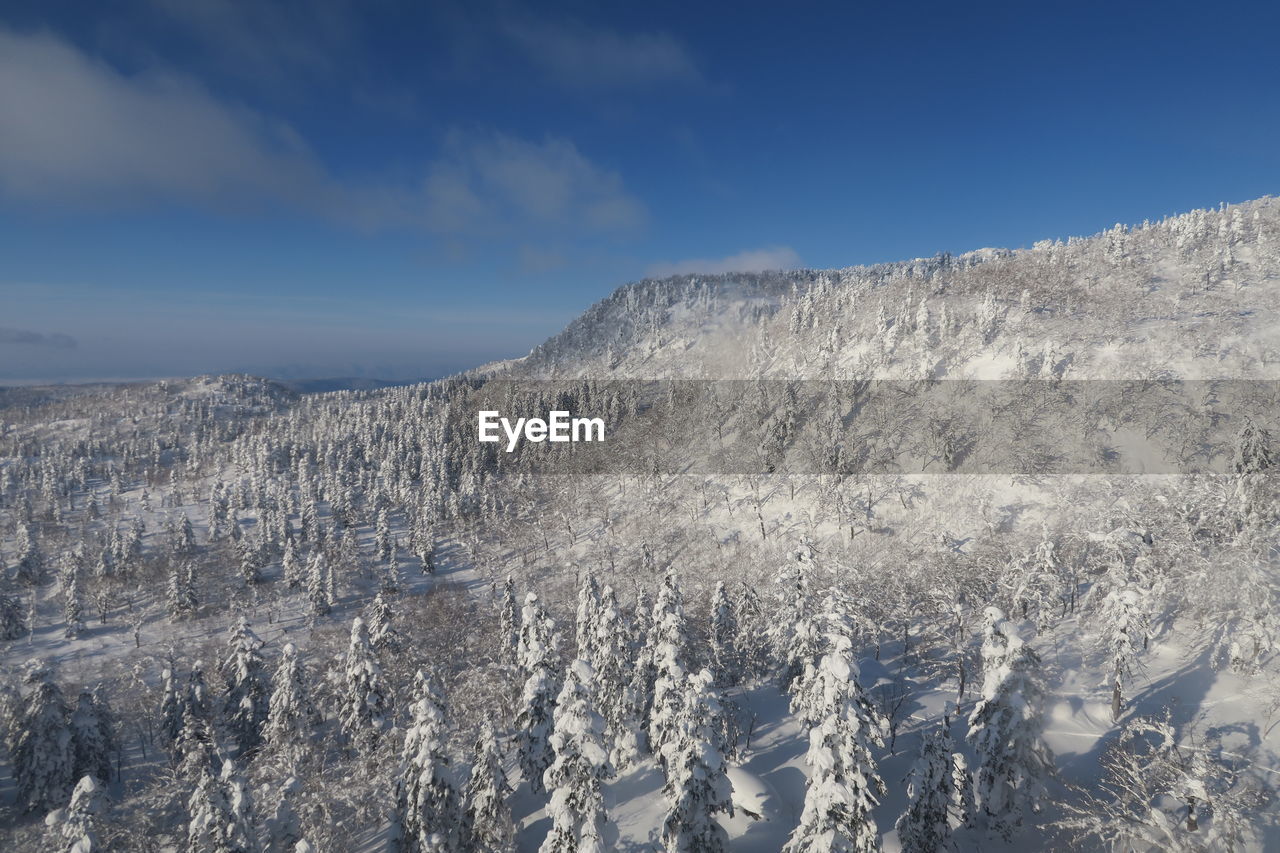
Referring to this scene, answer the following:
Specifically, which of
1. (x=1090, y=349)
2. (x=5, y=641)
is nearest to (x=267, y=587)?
(x=5, y=641)

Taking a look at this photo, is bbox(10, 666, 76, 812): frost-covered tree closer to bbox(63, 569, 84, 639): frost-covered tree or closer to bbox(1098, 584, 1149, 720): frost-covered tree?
bbox(63, 569, 84, 639): frost-covered tree

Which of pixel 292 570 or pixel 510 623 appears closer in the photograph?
pixel 510 623

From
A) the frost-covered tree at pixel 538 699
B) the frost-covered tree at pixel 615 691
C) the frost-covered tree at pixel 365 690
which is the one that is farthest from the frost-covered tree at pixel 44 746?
the frost-covered tree at pixel 615 691

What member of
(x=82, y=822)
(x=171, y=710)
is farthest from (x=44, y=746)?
(x=82, y=822)

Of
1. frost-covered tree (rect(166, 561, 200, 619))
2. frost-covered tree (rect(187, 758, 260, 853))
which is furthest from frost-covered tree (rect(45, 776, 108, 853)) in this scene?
Result: frost-covered tree (rect(166, 561, 200, 619))

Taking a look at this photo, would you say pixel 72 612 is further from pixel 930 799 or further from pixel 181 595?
pixel 930 799

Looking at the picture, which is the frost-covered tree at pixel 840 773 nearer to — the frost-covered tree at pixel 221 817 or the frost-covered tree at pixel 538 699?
the frost-covered tree at pixel 538 699
